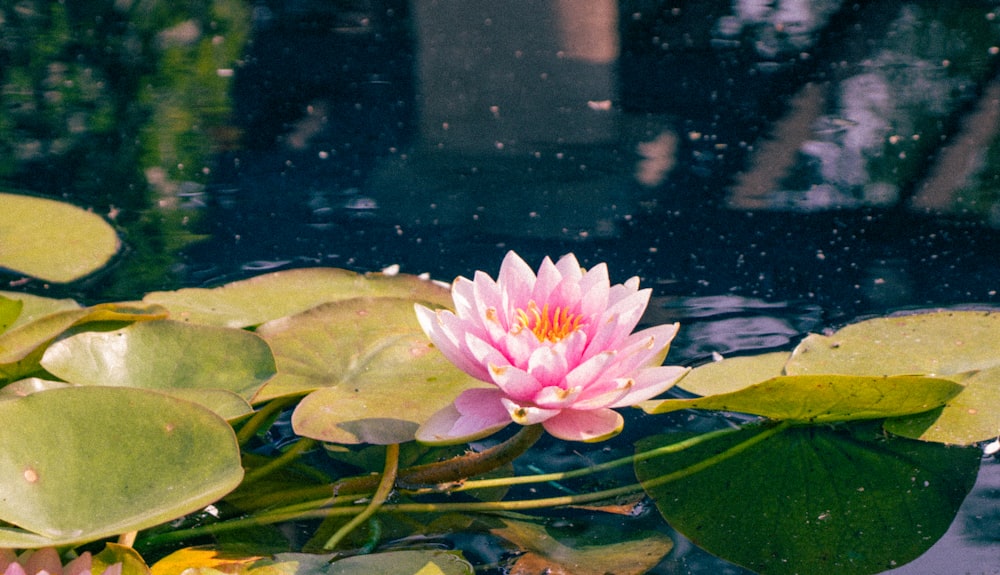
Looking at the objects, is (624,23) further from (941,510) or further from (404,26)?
(941,510)

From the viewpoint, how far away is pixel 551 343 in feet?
3.04

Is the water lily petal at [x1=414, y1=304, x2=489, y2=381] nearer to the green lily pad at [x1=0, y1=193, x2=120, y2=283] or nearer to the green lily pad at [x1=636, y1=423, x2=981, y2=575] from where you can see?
the green lily pad at [x1=636, y1=423, x2=981, y2=575]

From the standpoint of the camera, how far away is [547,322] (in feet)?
3.12

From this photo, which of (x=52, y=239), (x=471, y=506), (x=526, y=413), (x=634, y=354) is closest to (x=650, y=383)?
(x=634, y=354)

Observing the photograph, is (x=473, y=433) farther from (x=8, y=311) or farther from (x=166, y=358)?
(x=8, y=311)

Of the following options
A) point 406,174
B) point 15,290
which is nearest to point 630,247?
point 406,174

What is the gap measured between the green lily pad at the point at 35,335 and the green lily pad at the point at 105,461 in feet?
0.49

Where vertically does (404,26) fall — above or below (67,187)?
above

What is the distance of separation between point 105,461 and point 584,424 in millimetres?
487

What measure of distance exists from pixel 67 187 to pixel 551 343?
4.42 ft

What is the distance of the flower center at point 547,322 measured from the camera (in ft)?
3.12

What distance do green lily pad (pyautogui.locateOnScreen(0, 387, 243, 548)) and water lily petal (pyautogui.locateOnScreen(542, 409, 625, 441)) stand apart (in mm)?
326

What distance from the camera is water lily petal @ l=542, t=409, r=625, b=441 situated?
915mm

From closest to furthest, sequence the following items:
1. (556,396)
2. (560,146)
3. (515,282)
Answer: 1. (556,396)
2. (515,282)
3. (560,146)
